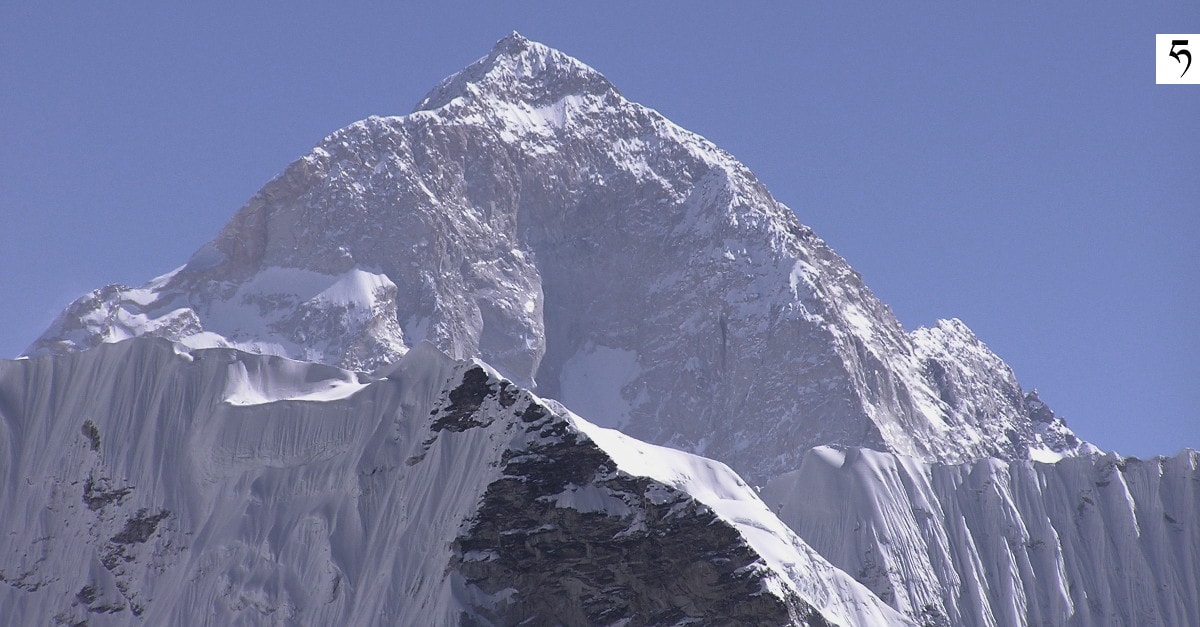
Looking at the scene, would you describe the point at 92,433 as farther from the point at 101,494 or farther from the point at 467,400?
the point at 467,400

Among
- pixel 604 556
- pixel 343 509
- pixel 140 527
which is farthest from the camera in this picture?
pixel 140 527

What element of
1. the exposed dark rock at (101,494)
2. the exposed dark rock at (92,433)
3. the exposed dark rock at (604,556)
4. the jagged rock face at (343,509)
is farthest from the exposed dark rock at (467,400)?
the exposed dark rock at (92,433)

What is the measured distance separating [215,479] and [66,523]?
9.09 metres

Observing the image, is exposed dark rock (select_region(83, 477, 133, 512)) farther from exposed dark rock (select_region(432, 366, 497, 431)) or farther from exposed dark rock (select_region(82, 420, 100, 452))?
exposed dark rock (select_region(432, 366, 497, 431))

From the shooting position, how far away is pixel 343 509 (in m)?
133

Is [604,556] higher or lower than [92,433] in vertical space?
lower

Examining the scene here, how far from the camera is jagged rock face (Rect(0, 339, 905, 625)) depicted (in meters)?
120

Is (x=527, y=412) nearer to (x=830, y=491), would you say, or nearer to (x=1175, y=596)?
(x=830, y=491)

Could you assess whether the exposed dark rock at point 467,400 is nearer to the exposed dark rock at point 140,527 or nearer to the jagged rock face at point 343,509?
the jagged rock face at point 343,509

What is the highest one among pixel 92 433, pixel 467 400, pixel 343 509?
pixel 467 400

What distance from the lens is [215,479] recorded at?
13688 cm

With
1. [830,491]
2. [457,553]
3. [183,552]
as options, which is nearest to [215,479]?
[183,552]

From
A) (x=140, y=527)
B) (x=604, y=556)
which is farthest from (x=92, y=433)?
(x=604, y=556)

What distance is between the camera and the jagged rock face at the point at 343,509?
12006 cm
